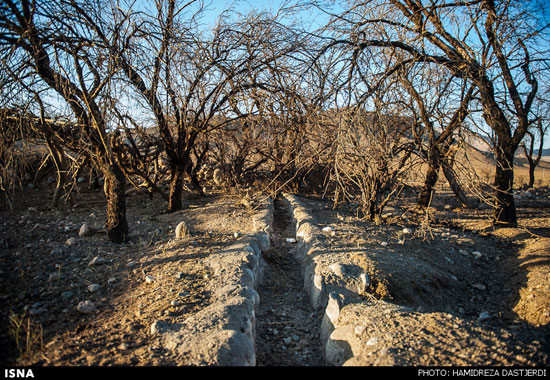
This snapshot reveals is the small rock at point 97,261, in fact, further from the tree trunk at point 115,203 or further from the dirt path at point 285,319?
the dirt path at point 285,319

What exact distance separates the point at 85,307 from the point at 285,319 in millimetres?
1687

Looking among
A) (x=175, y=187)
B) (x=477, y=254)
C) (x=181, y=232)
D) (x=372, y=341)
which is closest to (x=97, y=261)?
(x=181, y=232)

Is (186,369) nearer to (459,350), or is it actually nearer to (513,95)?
(459,350)

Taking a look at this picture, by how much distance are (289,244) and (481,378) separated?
3370mm

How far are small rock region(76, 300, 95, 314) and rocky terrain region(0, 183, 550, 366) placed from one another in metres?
0.01

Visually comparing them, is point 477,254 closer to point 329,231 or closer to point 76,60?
point 329,231

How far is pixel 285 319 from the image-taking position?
3230 mm

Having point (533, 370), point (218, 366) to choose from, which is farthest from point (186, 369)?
point (533, 370)

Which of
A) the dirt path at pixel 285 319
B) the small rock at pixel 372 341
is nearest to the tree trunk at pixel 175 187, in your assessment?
the dirt path at pixel 285 319

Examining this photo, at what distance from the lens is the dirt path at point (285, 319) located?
2705 millimetres

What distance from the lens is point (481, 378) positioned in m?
1.86

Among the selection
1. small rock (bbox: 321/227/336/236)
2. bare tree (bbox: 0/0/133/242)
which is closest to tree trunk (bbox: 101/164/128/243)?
bare tree (bbox: 0/0/133/242)

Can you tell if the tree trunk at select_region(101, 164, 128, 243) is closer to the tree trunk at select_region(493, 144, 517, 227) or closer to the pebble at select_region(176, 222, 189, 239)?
the pebble at select_region(176, 222, 189, 239)

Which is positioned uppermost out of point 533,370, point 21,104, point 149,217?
point 21,104
